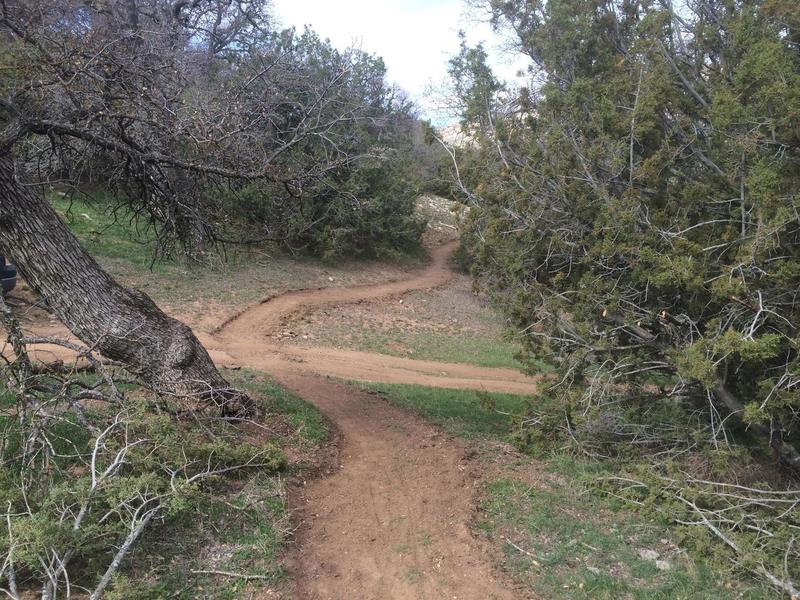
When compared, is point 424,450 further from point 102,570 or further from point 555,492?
point 102,570

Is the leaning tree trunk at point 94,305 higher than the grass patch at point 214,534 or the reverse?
higher

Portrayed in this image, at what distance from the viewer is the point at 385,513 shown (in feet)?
18.4

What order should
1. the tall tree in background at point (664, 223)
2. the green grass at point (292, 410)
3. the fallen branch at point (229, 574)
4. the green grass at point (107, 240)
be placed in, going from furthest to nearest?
the green grass at point (107, 240) → the green grass at point (292, 410) → the tall tree in background at point (664, 223) → the fallen branch at point (229, 574)

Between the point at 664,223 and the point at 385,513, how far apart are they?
4.46 m

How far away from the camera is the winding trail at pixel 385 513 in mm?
4562

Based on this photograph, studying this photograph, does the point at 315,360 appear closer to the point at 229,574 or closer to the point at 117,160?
the point at 117,160

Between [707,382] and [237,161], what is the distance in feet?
16.9

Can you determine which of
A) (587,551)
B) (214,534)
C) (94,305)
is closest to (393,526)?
(214,534)

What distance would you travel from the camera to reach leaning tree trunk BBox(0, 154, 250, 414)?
18.1ft

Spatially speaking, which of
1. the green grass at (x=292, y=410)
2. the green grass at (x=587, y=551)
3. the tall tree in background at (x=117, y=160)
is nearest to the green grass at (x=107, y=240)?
the green grass at (x=292, y=410)

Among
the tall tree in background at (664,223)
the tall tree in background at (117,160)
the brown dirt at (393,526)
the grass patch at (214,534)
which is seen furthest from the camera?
the tall tree in background at (664,223)

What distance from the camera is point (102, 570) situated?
12.8ft

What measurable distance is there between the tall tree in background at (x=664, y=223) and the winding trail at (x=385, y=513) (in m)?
1.97

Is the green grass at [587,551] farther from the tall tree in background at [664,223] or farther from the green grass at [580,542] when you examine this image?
the tall tree in background at [664,223]
